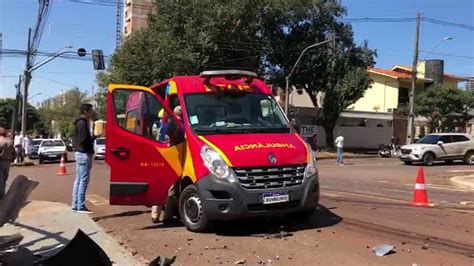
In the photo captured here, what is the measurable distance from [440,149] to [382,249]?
23970 mm

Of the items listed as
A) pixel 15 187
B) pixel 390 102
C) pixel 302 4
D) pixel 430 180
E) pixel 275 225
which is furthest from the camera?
pixel 390 102

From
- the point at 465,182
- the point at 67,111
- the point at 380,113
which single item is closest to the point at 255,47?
the point at 380,113

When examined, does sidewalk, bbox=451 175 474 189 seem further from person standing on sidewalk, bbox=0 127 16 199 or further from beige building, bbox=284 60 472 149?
beige building, bbox=284 60 472 149

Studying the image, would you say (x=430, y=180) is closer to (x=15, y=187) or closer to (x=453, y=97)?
(x=15, y=187)

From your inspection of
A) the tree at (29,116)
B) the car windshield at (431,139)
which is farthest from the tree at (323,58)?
the tree at (29,116)

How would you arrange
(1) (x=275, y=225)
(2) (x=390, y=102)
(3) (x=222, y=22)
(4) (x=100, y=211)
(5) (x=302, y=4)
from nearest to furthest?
(1) (x=275, y=225) → (4) (x=100, y=211) → (3) (x=222, y=22) → (5) (x=302, y=4) → (2) (x=390, y=102)

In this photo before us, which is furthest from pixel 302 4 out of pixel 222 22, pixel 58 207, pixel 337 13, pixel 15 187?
pixel 15 187

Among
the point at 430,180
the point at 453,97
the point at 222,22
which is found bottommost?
the point at 430,180

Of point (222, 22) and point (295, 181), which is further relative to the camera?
point (222, 22)

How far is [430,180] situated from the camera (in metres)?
19.6

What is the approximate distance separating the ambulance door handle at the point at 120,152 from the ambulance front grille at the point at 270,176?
1.91 meters

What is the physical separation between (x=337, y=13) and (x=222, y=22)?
10.5 meters

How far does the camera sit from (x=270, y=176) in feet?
24.5

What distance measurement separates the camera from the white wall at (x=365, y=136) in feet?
155
